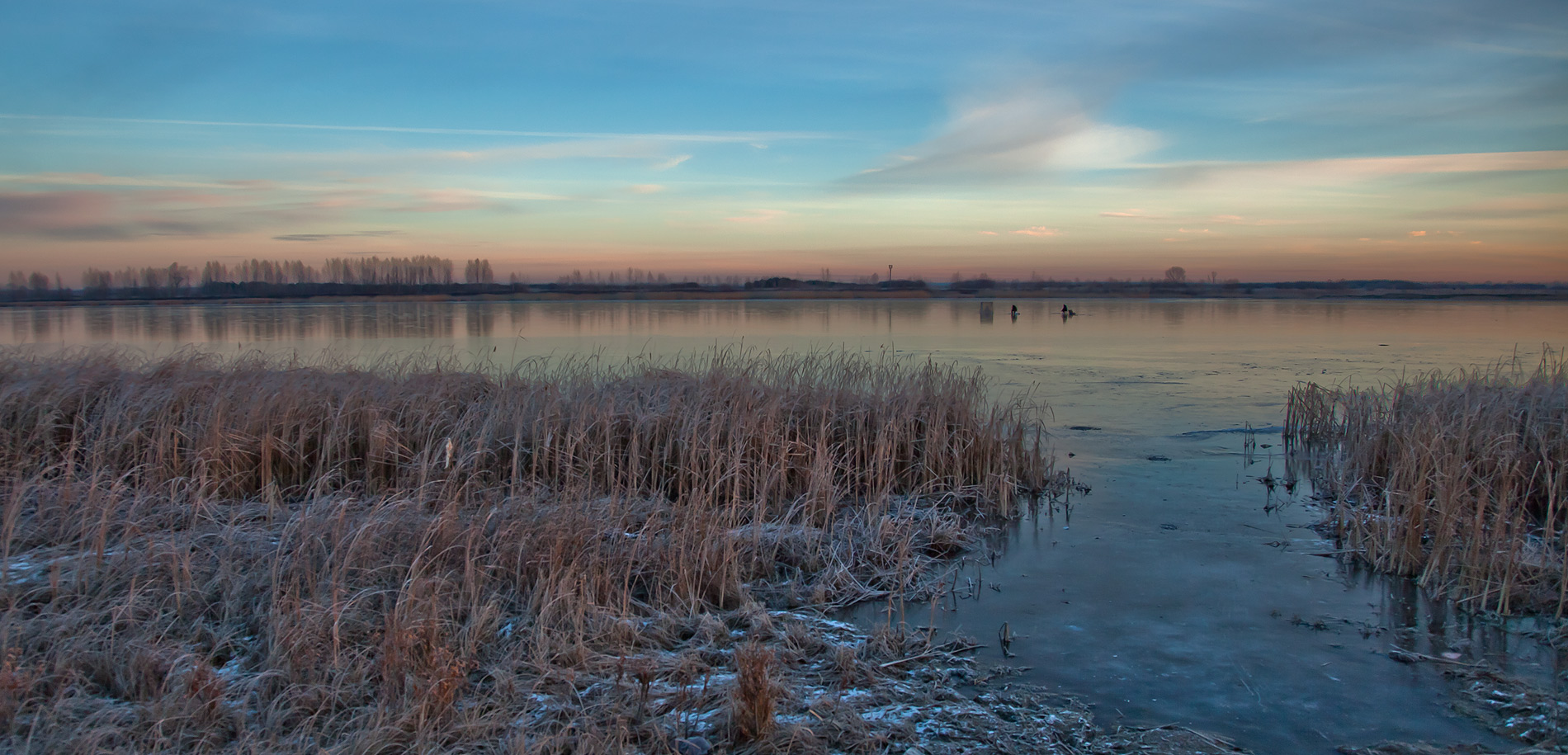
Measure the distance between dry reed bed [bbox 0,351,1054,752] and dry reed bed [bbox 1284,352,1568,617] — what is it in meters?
2.93

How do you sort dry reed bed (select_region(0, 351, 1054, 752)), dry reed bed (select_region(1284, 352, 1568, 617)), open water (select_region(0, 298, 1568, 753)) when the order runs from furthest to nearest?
dry reed bed (select_region(1284, 352, 1568, 617)) < open water (select_region(0, 298, 1568, 753)) < dry reed bed (select_region(0, 351, 1054, 752))

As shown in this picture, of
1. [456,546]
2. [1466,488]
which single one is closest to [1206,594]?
[1466,488]

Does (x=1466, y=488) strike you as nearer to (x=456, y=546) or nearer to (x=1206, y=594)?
(x=1206, y=594)

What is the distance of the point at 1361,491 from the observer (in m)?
6.87

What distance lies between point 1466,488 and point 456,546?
704 centimetres

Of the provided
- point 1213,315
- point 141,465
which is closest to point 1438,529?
point 141,465

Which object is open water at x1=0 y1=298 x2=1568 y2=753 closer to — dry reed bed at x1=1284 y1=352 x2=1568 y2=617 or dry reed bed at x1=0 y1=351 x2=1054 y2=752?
dry reed bed at x1=1284 y1=352 x2=1568 y2=617

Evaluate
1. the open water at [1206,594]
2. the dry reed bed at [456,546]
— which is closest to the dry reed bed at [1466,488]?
the open water at [1206,594]

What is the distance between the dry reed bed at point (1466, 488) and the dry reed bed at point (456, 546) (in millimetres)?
2934

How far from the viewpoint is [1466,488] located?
6.14m

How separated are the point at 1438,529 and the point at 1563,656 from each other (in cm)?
145

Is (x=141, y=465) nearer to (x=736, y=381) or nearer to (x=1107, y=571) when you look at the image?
(x=736, y=381)

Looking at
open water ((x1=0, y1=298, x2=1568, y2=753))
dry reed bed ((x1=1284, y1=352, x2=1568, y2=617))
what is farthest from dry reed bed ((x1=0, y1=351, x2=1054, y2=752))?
dry reed bed ((x1=1284, y1=352, x2=1568, y2=617))

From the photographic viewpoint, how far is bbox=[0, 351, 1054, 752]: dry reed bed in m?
3.57
